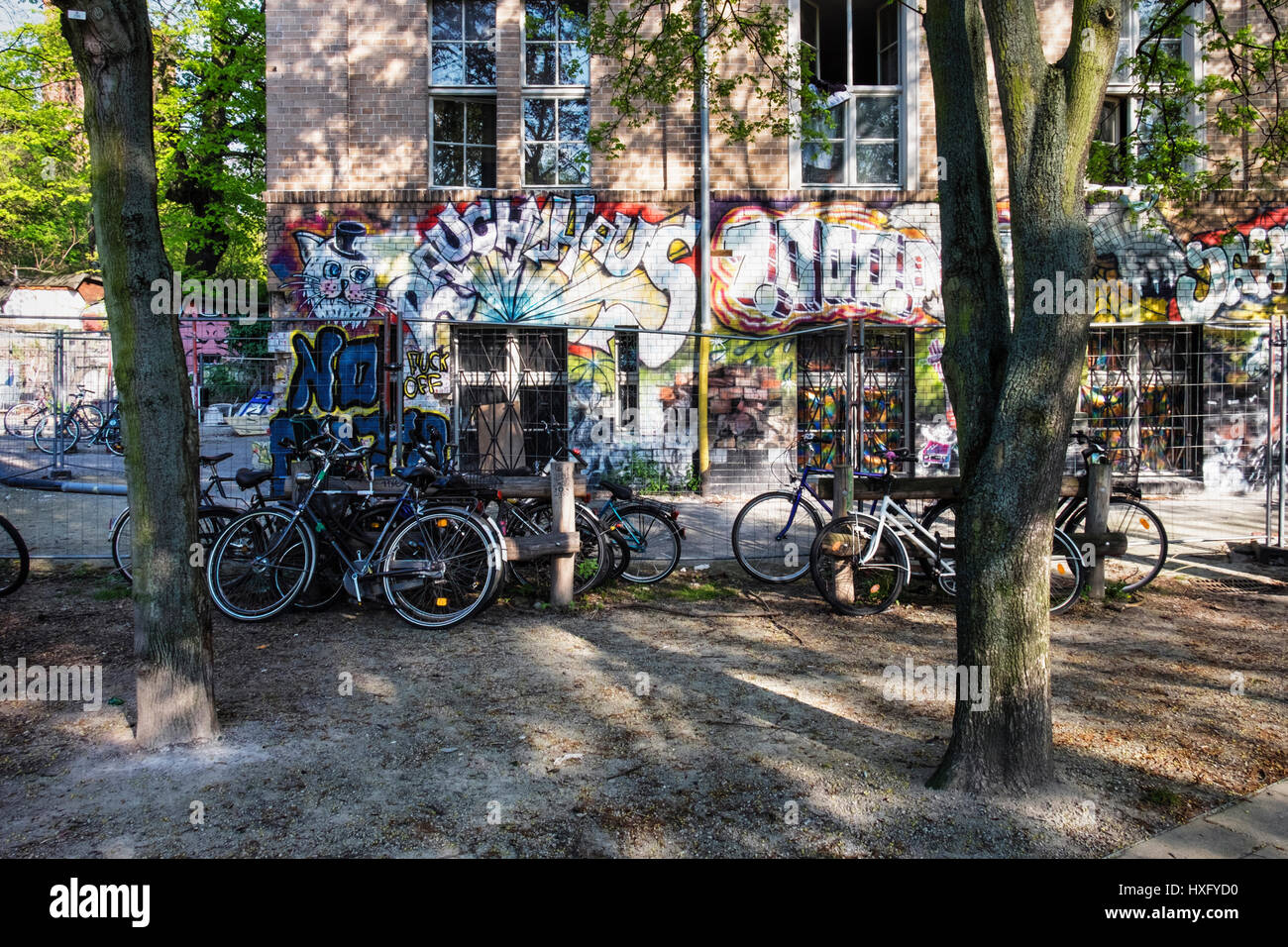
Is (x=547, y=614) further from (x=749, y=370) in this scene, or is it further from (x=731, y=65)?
(x=731, y=65)

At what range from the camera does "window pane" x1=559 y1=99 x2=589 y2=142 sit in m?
13.2

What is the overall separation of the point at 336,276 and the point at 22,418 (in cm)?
463

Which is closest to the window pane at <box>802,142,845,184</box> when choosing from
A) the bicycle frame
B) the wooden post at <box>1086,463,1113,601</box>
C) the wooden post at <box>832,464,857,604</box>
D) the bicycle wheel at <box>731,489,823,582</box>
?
the bicycle frame

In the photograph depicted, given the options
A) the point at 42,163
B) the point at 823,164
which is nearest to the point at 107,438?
the point at 823,164

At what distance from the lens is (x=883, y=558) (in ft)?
22.8

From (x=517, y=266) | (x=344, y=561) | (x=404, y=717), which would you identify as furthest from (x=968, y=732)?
(x=517, y=266)

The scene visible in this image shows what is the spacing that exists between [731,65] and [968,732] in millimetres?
11663

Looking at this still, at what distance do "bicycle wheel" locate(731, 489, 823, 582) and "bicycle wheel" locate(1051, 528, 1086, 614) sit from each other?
1935 mm

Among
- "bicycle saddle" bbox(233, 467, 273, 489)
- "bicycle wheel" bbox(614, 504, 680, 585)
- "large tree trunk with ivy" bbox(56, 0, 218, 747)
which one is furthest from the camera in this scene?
"bicycle wheel" bbox(614, 504, 680, 585)

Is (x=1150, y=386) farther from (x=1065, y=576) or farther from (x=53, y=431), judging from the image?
(x=53, y=431)

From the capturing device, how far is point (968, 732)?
3781 mm

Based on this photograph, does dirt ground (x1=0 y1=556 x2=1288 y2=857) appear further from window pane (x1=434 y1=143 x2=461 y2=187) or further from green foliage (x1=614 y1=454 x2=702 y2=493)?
window pane (x1=434 y1=143 x2=461 y2=187)

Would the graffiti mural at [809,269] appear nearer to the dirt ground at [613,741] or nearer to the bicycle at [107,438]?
the dirt ground at [613,741]

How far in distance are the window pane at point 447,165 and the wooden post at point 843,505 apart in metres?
8.60
